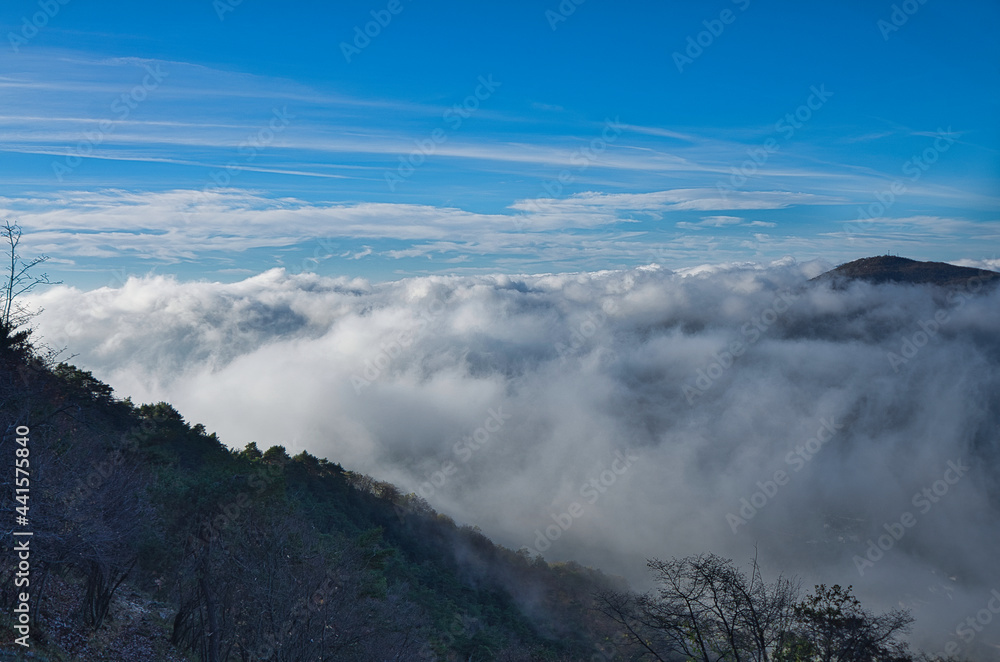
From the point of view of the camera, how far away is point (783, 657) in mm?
9508

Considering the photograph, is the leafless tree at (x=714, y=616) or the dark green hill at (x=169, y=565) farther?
the dark green hill at (x=169, y=565)

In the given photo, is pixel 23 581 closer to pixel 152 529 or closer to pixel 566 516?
pixel 152 529

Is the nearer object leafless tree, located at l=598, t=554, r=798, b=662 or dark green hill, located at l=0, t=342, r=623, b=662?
leafless tree, located at l=598, t=554, r=798, b=662

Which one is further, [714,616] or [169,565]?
[169,565]

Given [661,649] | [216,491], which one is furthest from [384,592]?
[661,649]

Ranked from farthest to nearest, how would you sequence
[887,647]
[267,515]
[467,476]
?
[467,476] < [267,515] < [887,647]

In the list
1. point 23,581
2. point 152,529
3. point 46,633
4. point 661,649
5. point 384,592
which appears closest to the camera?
point 661,649

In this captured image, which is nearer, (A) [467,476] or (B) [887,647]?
(B) [887,647]

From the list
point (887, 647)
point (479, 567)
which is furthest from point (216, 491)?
point (479, 567)

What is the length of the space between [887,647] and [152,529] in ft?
64.7

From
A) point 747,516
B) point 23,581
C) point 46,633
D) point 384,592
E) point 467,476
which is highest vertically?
point 23,581

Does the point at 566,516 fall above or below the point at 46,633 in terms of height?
below

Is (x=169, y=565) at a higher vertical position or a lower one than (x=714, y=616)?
lower

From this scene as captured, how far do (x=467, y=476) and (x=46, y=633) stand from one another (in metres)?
174
